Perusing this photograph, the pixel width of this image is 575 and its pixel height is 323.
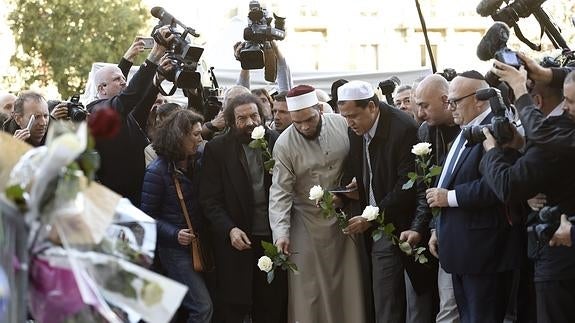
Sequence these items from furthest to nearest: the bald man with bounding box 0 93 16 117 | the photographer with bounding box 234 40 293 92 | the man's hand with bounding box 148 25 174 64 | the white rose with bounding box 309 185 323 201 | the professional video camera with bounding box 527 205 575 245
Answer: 1. the bald man with bounding box 0 93 16 117
2. the photographer with bounding box 234 40 293 92
3. the man's hand with bounding box 148 25 174 64
4. the white rose with bounding box 309 185 323 201
5. the professional video camera with bounding box 527 205 575 245

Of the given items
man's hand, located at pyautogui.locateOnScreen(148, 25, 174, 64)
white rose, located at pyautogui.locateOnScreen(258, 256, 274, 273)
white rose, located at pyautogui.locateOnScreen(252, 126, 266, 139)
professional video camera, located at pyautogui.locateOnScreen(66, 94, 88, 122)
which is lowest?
white rose, located at pyautogui.locateOnScreen(258, 256, 274, 273)

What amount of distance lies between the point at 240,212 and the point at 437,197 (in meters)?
1.84

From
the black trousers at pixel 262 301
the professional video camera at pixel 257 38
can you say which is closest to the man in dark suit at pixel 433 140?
the black trousers at pixel 262 301

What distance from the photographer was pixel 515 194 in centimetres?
594

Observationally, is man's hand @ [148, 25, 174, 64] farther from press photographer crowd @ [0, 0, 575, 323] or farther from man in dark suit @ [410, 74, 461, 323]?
man in dark suit @ [410, 74, 461, 323]

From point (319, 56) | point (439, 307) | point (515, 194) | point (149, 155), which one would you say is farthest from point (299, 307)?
point (319, 56)

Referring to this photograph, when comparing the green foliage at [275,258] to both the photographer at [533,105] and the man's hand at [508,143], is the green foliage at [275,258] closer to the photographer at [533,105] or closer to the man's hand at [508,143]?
the man's hand at [508,143]

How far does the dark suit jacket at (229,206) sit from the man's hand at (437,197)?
5.55ft

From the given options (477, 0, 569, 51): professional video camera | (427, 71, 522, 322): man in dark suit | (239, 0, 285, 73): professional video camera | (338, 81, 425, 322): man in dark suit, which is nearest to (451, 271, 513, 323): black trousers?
(427, 71, 522, 322): man in dark suit

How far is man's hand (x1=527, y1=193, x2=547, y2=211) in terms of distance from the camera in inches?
236

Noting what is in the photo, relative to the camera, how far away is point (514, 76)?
589cm

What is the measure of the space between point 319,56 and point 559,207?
40.9 m

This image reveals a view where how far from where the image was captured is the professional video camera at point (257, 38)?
876 centimetres

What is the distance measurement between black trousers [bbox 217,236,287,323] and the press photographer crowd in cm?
1
